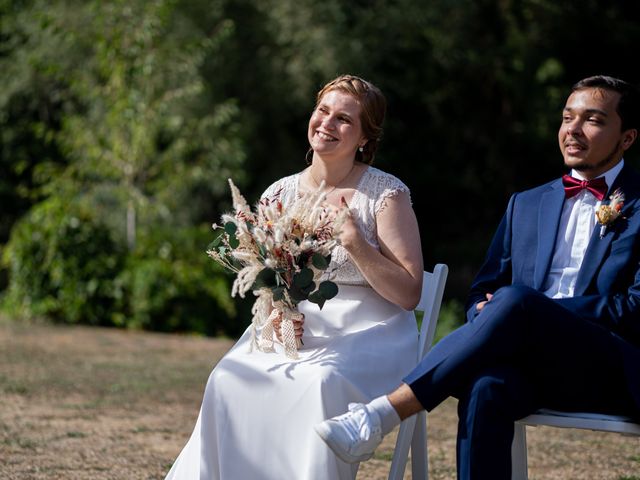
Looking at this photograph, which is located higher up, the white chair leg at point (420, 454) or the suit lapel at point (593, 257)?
the suit lapel at point (593, 257)

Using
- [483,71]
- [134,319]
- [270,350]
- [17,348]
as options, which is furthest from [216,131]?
[270,350]

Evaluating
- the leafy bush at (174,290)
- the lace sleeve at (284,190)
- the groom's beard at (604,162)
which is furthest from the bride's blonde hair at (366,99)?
the leafy bush at (174,290)

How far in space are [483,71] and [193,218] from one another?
20.2 feet

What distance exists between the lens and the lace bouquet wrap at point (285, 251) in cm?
358

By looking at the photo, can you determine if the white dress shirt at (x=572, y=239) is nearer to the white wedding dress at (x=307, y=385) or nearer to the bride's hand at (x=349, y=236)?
the white wedding dress at (x=307, y=385)

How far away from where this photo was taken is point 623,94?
3.69 meters

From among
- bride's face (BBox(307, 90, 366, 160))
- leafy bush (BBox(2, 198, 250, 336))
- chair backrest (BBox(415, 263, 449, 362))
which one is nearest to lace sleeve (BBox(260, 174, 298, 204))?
bride's face (BBox(307, 90, 366, 160))

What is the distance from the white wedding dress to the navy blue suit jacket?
0.37 metres

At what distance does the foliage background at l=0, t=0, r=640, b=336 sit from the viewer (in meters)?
11.3

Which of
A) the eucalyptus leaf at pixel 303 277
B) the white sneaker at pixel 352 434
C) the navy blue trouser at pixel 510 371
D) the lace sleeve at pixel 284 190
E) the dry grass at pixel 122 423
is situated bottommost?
the dry grass at pixel 122 423

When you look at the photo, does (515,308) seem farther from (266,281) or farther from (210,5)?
(210,5)

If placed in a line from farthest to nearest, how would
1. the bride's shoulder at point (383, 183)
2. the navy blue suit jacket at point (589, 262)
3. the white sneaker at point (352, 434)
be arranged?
the bride's shoulder at point (383, 183)
the navy blue suit jacket at point (589, 262)
the white sneaker at point (352, 434)

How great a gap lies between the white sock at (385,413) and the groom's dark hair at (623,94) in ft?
4.54

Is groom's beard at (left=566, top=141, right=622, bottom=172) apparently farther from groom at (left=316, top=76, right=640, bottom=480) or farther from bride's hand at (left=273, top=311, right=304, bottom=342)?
bride's hand at (left=273, top=311, right=304, bottom=342)
